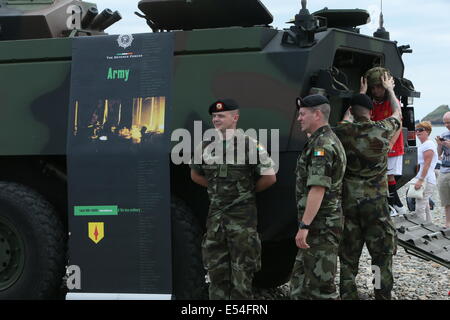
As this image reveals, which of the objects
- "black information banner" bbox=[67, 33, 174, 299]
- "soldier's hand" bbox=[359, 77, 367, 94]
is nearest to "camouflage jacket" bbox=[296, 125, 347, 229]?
"soldier's hand" bbox=[359, 77, 367, 94]

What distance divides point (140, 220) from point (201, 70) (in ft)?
3.84

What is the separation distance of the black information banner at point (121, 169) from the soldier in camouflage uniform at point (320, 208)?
1036 mm

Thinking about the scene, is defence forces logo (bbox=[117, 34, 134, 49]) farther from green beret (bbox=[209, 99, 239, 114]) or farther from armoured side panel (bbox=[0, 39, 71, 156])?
green beret (bbox=[209, 99, 239, 114])

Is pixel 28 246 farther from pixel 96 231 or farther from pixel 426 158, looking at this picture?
pixel 426 158

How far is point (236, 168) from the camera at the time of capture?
4.66 meters

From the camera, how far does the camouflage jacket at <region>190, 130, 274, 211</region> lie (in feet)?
15.3

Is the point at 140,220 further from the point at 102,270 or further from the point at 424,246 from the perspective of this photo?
the point at 424,246

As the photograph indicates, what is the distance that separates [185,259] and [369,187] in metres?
1.42

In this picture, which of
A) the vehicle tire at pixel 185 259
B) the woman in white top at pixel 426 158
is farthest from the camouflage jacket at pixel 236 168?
the woman in white top at pixel 426 158

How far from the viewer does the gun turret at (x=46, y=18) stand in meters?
5.80

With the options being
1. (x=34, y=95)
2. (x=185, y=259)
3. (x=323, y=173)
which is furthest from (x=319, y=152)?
(x=34, y=95)

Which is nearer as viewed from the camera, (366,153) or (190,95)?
(366,153)

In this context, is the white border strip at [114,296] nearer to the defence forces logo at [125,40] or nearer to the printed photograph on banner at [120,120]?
the printed photograph on banner at [120,120]
